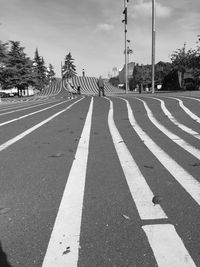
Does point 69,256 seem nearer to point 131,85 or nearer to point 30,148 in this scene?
point 30,148

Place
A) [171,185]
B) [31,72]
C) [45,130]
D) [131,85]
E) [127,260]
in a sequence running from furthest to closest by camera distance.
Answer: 1. [131,85]
2. [31,72]
3. [45,130]
4. [171,185]
5. [127,260]

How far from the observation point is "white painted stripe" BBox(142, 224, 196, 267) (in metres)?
3.30

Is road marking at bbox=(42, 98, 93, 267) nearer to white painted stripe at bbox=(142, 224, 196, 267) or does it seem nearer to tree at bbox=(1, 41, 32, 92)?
white painted stripe at bbox=(142, 224, 196, 267)

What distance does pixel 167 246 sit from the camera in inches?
141

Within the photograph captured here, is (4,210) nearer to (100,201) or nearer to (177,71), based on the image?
(100,201)

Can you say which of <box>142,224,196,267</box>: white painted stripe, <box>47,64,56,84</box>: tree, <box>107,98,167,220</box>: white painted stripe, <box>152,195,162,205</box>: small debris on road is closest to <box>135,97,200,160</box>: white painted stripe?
<box>107,98,167,220</box>: white painted stripe

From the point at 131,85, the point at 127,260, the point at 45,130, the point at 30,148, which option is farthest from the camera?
the point at 131,85

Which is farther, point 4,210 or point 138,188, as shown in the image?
point 138,188

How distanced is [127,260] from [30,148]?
5.42m

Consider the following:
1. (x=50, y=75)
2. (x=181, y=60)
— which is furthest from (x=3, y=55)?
(x=50, y=75)

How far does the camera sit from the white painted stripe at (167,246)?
3.30 m

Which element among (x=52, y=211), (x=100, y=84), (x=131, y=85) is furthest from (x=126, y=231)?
(x=131, y=85)

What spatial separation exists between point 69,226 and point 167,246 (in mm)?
1049

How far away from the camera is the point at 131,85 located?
103375mm
